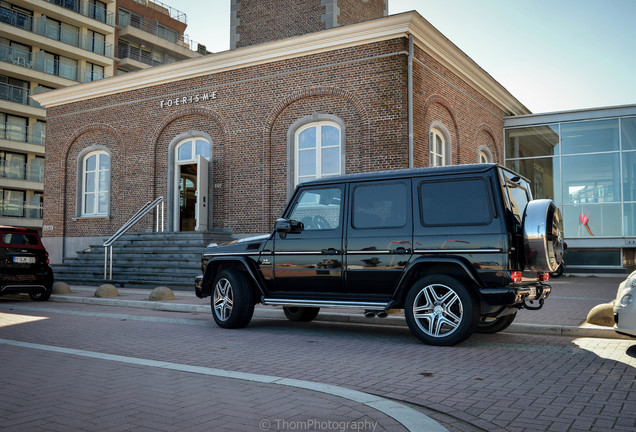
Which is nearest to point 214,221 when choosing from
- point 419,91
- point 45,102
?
point 419,91

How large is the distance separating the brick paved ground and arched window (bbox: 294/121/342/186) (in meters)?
8.30

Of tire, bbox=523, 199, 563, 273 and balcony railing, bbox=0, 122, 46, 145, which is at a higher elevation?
balcony railing, bbox=0, 122, 46, 145

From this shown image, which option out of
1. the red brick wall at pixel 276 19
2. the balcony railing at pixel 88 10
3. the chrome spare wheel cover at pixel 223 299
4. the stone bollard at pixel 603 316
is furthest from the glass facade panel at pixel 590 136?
the balcony railing at pixel 88 10

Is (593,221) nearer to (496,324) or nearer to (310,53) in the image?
(310,53)

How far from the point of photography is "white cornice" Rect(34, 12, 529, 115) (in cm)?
1534

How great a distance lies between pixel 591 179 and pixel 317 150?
11349 mm

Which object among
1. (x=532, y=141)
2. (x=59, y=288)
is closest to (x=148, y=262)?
(x=59, y=288)

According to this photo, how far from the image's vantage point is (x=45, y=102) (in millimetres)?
22875

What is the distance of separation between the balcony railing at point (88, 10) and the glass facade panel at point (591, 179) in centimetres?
4072

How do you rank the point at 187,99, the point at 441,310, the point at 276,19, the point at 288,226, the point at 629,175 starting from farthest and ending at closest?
1. the point at 276,19
2. the point at 629,175
3. the point at 187,99
4. the point at 288,226
5. the point at 441,310

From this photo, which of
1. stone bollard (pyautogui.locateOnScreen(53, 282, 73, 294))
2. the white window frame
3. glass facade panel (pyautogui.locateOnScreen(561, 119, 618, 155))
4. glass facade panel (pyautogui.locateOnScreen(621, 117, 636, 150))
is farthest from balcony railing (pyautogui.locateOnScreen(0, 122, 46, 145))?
glass facade panel (pyautogui.locateOnScreen(621, 117, 636, 150))

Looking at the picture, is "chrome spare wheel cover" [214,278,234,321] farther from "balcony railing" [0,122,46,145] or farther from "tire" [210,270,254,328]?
"balcony railing" [0,122,46,145]

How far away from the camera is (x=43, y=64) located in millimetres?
43844

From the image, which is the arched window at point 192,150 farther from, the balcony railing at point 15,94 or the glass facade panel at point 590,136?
the balcony railing at point 15,94
